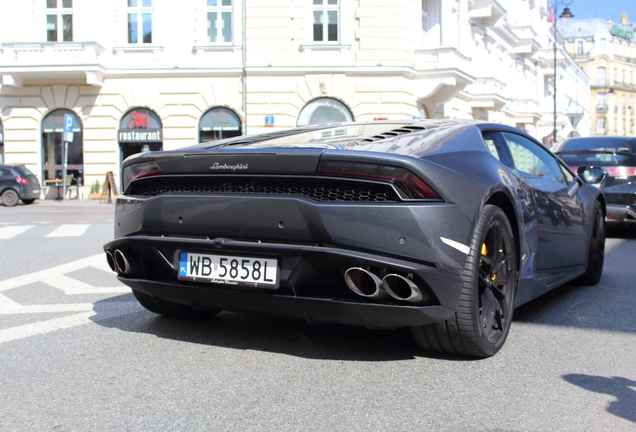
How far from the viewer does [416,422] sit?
259 cm

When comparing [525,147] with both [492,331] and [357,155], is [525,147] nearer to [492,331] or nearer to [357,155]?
[492,331]

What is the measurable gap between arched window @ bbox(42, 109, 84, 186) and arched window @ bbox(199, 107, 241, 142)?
4.29 metres

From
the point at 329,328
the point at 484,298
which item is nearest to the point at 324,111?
the point at 329,328

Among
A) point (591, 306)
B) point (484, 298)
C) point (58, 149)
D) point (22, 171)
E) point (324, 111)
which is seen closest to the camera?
point (484, 298)

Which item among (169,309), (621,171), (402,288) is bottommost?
(169,309)

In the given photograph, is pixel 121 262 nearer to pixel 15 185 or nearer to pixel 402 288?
pixel 402 288

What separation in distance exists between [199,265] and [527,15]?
45184 millimetres

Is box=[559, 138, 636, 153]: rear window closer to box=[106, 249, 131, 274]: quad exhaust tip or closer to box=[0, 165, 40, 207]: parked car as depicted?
box=[106, 249, 131, 274]: quad exhaust tip

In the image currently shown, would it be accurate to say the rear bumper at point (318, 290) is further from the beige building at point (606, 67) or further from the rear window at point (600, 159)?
the beige building at point (606, 67)

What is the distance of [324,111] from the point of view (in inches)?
941

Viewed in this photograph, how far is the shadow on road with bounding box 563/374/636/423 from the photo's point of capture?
2.74 meters

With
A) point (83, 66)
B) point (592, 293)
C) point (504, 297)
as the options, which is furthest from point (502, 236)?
point (83, 66)

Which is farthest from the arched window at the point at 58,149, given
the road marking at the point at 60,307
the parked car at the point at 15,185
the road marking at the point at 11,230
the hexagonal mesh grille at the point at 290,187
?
the hexagonal mesh grille at the point at 290,187

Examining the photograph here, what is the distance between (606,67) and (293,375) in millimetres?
127085
